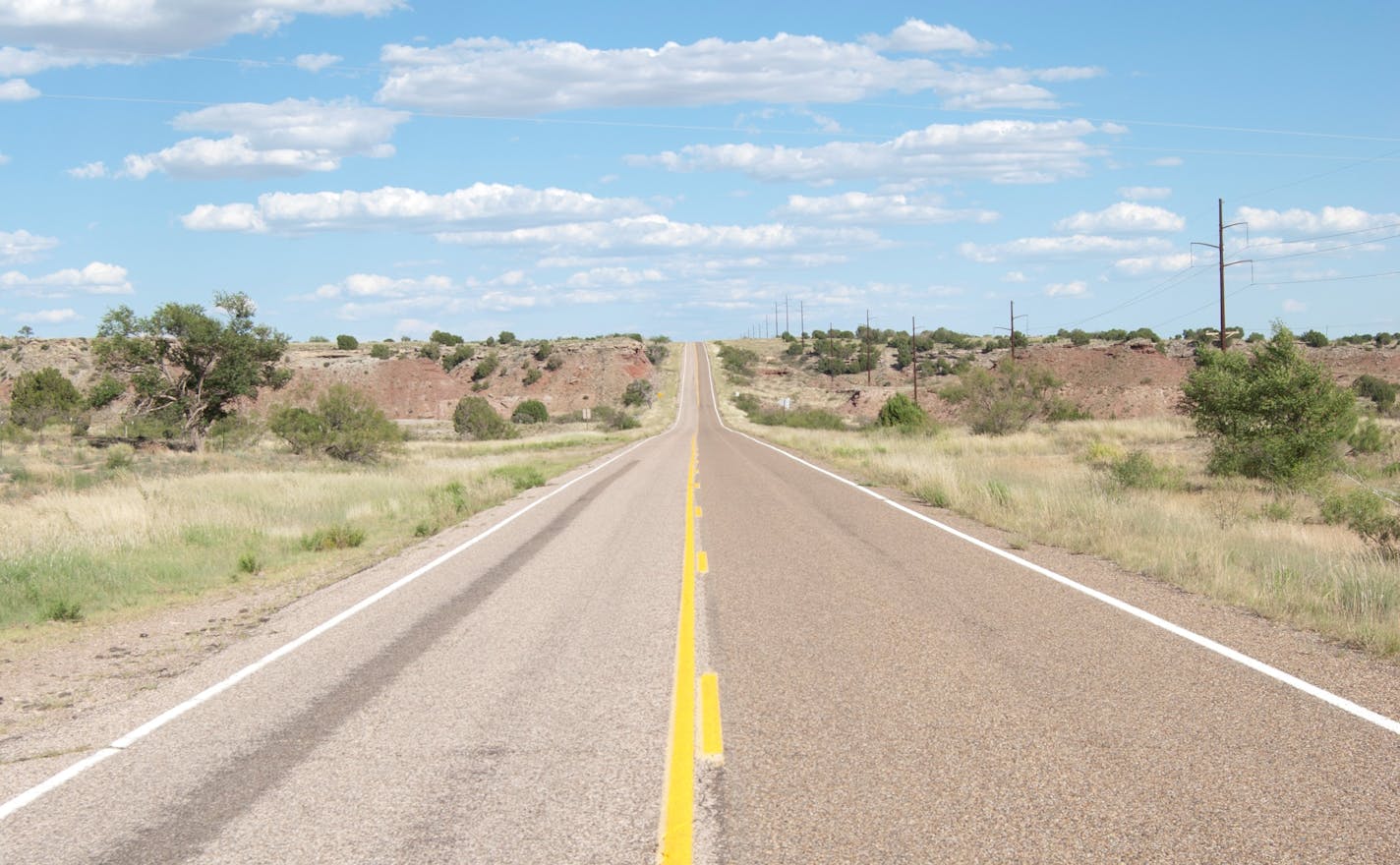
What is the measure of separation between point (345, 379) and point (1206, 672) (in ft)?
350

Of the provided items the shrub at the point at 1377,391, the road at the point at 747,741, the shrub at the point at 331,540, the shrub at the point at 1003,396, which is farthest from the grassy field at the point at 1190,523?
the shrub at the point at 1377,391

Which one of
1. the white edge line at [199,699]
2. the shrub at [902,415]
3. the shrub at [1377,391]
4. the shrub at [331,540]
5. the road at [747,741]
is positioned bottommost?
the shrub at [331,540]

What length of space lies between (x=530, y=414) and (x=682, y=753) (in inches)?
3538

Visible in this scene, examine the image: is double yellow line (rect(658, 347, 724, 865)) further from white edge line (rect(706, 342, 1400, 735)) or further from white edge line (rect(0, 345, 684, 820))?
white edge line (rect(706, 342, 1400, 735))

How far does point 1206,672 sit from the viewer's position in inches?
281

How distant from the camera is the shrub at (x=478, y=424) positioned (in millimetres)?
72312

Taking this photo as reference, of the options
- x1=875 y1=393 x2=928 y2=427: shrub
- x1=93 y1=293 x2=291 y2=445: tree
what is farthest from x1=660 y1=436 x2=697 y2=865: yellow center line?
x1=875 y1=393 x2=928 y2=427: shrub

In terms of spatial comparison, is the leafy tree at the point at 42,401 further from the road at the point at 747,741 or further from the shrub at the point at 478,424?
the road at the point at 747,741

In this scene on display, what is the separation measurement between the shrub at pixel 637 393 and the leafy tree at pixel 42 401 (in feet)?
209

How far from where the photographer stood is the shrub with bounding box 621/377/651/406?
11488 cm

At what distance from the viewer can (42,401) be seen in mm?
52812

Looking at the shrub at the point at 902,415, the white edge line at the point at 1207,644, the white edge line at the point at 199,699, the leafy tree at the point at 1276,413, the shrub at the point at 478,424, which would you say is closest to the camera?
the white edge line at the point at 199,699

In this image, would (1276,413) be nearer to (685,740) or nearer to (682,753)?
(685,740)

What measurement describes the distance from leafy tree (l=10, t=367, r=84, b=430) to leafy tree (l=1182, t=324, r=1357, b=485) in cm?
5150
